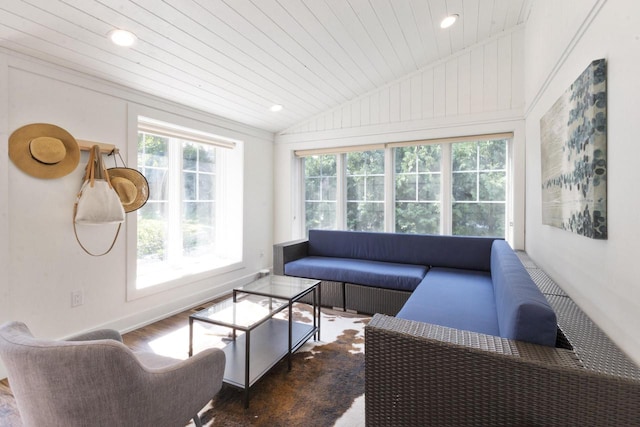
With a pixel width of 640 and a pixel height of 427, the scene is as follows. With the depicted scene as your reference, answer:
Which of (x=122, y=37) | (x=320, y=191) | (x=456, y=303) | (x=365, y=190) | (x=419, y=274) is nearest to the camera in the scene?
(x=122, y=37)

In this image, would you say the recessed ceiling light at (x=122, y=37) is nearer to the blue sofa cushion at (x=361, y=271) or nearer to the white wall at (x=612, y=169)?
the blue sofa cushion at (x=361, y=271)

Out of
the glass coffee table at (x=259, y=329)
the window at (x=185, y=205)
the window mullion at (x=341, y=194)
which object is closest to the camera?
the glass coffee table at (x=259, y=329)

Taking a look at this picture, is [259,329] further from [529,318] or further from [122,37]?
[122,37]

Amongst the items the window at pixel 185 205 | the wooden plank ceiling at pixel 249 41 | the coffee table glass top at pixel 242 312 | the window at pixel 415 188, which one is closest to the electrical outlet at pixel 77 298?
the window at pixel 185 205

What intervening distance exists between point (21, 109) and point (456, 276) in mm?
3547

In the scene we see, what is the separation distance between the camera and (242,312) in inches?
81.7

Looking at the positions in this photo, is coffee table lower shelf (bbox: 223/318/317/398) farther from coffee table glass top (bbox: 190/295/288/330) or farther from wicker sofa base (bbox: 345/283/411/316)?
wicker sofa base (bbox: 345/283/411/316)

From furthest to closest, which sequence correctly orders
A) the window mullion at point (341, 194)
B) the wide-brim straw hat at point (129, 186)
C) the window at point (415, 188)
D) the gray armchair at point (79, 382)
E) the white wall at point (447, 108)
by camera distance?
1. the window mullion at point (341, 194)
2. the window at point (415, 188)
3. the white wall at point (447, 108)
4. the wide-brim straw hat at point (129, 186)
5. the gray armchair at point (79, 382)

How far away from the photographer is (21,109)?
2.04m

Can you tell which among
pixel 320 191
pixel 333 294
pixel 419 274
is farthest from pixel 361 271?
pixel 320 191

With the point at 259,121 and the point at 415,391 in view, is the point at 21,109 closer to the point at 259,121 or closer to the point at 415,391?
the point at 259,121

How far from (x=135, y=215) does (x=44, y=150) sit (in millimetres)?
836

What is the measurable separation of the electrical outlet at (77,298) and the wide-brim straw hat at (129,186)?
0.71 m

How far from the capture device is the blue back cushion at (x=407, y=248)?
3119 millimetres
